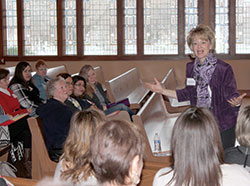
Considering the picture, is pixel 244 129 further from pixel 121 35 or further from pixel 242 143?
pixel 121 35

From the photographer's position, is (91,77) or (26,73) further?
(91,77)

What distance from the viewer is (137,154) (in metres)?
1.47

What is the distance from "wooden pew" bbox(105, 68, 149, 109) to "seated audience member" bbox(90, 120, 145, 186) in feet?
15.6

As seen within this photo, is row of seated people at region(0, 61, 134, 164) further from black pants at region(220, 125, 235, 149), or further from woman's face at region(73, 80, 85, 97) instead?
black pants at region(220, 125, 235, 149)

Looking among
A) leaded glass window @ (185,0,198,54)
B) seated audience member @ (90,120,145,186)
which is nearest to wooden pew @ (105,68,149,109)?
leaded glass window @ (185,0,198,54)

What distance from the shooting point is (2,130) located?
4645mm

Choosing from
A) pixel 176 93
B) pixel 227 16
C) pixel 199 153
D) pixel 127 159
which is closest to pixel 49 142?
pixel 176 93

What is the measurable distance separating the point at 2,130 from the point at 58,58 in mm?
6759

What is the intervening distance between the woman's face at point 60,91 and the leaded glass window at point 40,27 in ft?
23.1

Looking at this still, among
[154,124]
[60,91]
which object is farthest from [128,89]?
[60,91]

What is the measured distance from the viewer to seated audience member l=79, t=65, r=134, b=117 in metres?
5.85

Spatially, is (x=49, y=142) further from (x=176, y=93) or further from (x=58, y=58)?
(x=58, y=58)

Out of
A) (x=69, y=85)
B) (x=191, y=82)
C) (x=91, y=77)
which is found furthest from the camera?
(x=91, y=77)

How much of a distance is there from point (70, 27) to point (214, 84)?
28.0 ft
